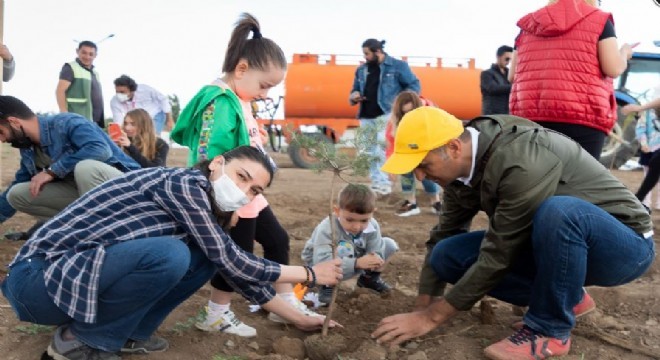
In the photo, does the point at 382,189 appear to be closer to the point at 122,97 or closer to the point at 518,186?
the point at 122,97

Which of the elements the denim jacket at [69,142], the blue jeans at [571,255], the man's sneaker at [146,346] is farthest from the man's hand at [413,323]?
the denim jacket at [69,142]

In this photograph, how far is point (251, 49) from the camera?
2.96 metres

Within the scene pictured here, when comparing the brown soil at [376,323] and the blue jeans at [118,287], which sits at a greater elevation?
the blue jeans at [118,287]

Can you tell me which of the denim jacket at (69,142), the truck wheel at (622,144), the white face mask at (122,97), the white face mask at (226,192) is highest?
the white face mask at (226,192)

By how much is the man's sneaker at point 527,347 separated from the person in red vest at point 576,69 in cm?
118

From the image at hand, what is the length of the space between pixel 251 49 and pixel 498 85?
4.94 meters

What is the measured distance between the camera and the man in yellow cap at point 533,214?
238 centimetres

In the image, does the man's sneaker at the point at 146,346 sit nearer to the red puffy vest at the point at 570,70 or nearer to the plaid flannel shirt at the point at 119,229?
the plaid flannel shirt at the point at 119,229

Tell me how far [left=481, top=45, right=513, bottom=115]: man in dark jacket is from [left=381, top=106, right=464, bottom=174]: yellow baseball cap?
517cm

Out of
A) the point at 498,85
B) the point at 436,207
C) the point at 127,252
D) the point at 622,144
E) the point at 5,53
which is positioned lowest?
the point at 622,144

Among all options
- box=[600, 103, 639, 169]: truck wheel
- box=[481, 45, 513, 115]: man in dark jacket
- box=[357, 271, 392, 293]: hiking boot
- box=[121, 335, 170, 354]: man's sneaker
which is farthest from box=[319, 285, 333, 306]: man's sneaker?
box=[600, 103, 639, 169]: truck wheel

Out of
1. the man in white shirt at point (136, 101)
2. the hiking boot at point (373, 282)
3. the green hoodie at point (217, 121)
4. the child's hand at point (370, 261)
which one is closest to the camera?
the green hoodie at point (217, 121)

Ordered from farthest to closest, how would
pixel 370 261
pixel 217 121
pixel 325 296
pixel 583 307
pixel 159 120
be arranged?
pixel 159 120, pixel 325 296, pixel 370 261, pixel 583 307, pixel 217 121

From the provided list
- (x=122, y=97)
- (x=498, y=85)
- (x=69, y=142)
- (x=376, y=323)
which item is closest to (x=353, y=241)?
(x=376, y=323)
